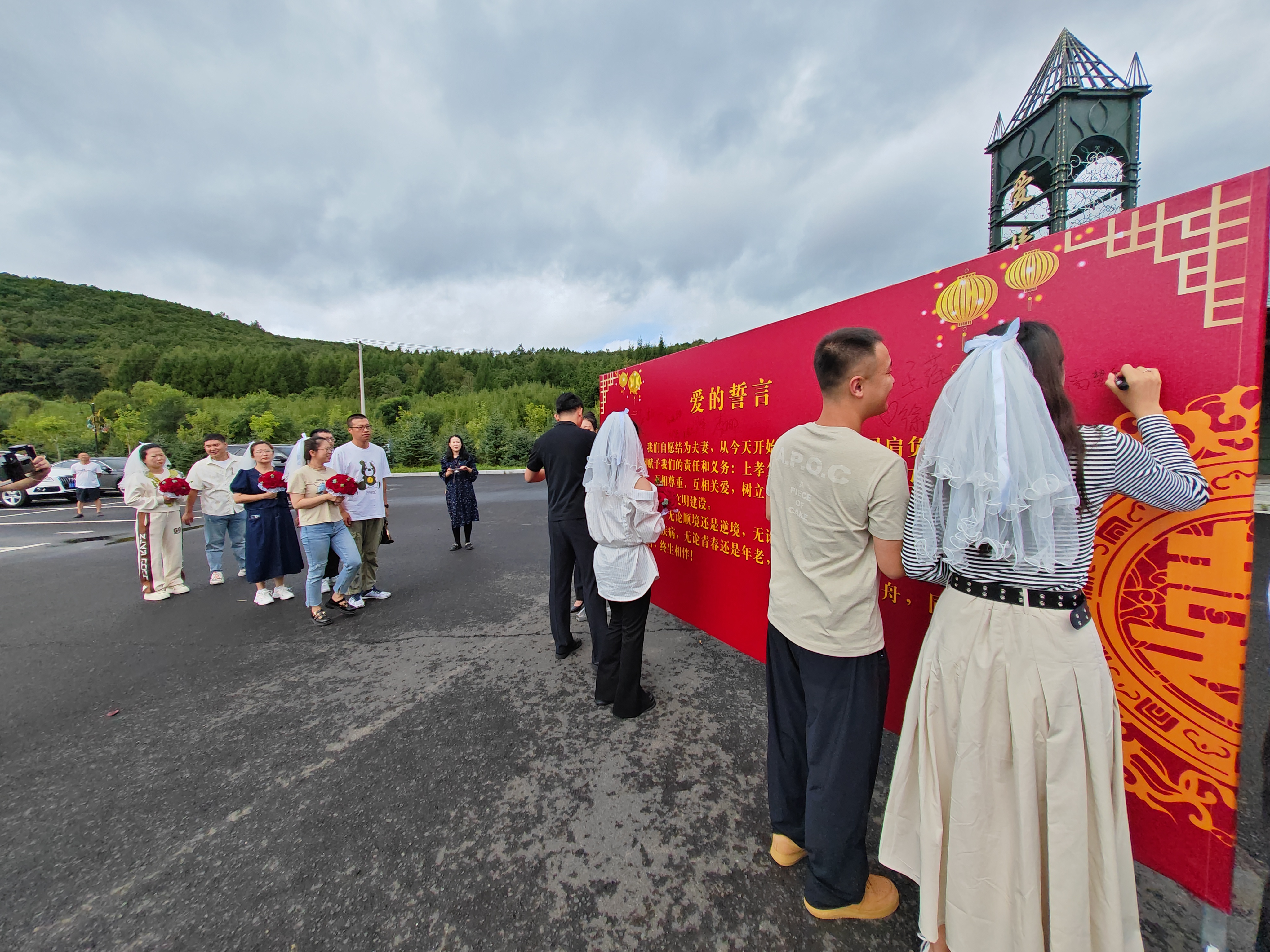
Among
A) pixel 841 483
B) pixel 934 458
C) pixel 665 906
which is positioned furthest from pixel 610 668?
pixel 934 458

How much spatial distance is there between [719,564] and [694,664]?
2.29 ft

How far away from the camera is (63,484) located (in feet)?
42.7

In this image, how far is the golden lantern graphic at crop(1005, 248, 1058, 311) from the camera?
1657 mm

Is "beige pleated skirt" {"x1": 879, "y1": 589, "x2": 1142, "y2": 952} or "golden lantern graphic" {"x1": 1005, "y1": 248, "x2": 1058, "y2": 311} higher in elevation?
"golden lantern graphic" {"x1": 1005, "y1": 248, "x2": 1058, "y2": 311}

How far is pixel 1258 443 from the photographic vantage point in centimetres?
119

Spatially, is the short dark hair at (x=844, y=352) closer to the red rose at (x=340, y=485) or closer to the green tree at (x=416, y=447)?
the red rose at (x=340, y=485)

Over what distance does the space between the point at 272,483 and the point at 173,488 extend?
130 centimetres

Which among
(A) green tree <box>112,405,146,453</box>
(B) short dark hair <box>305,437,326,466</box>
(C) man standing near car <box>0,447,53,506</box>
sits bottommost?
(C) man standing near car <box>0,447,53,506</box>

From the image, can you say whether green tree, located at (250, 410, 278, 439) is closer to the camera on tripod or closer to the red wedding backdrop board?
the camera on tripod

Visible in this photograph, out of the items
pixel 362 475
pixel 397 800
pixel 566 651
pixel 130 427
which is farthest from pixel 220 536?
pixel 130 427

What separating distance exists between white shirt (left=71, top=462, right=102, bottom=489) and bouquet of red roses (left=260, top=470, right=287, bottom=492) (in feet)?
34.9

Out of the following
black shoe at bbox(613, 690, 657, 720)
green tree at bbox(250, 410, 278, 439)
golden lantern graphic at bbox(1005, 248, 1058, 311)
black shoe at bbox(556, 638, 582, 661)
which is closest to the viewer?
golden lantern graphic at bbox(1005, 248, 1058, 311)

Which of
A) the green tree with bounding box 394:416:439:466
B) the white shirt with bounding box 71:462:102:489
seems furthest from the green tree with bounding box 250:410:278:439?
the white shirt with bounding box 71:462:102:489

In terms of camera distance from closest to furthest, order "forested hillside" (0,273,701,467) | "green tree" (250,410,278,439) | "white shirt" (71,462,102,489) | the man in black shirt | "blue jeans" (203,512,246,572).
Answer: the man in black shirt < "blue jeans" (203,512,246,572) < "white shirt" (71,462,102,489) < "forested hillside" (0,273,701,467) < "green tree" (250,410,278,439)
